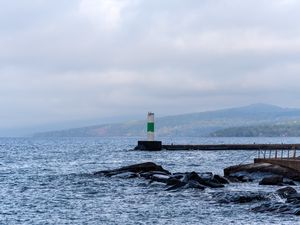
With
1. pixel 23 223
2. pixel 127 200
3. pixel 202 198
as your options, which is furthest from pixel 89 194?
pixel 23 223

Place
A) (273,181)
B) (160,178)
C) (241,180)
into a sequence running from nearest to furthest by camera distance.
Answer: (273,181)
(241,180)
(160,178)

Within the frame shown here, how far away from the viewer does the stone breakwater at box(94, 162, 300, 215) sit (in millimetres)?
35750

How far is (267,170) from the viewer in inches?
2185

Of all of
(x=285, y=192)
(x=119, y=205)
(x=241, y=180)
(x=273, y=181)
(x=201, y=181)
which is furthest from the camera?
(x=241, y=180)

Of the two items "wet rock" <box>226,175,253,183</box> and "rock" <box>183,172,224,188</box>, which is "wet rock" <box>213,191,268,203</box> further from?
"wet rock" <box>226,175,253,183</box>

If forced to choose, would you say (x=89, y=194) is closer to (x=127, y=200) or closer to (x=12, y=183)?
(x=127, y=200)

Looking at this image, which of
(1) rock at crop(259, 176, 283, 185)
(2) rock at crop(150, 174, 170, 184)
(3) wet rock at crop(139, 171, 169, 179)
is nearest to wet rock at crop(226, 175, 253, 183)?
(1) rock at crop(259, 176, 283, 185)

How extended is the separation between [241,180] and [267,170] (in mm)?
4022

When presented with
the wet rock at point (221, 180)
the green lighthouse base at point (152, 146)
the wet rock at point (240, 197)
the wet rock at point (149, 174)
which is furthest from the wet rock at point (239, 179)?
the green lighthouse base at point (152, 146)

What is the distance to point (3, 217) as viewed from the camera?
35500mm

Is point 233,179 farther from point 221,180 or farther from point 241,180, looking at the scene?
point 221,180

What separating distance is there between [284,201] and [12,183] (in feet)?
96.5

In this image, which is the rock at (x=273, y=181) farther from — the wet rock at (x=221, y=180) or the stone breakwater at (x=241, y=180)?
the wet rock at (x=221, y=180)

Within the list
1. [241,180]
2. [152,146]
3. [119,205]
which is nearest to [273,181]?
[241,180]
